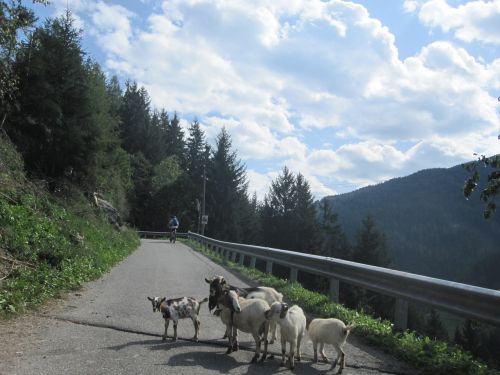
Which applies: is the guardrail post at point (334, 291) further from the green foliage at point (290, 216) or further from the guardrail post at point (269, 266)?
the green foliage at point (290, 216)

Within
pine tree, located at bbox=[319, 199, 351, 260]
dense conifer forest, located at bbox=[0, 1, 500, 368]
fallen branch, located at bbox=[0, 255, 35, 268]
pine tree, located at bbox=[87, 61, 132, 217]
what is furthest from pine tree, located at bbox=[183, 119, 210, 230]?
fallen branch, located at bbox=[0, 255, 35, 268]

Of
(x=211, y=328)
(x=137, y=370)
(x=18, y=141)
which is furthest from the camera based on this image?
(x=18, y=141)

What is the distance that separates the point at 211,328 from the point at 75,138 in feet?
52.3

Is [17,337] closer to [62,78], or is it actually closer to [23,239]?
[23,239]

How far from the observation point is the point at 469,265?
195625 mm

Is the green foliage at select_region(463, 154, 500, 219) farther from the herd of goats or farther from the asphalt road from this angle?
the herd of goats

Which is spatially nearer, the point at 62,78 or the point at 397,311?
the point at 397,311

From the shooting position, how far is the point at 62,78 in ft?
70.1

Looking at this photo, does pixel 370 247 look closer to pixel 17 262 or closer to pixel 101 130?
pixel 101 130

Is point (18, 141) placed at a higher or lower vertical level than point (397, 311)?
higher

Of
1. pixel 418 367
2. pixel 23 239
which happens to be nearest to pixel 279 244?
pixel 23 239

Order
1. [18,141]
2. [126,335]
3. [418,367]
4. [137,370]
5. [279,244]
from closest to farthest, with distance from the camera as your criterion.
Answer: [137,370], [418,367], [126,335], [18,141], [279,244]

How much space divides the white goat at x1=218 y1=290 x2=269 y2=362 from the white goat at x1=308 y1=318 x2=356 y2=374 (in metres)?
0.64

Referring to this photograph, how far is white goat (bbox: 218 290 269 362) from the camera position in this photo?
5.63 meters
